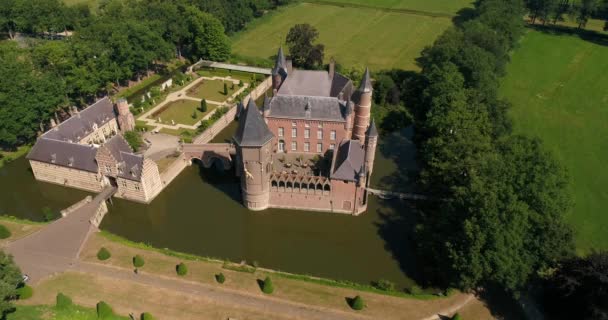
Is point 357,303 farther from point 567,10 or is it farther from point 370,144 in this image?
point 567,10

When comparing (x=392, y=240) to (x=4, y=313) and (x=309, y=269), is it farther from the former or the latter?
(x=4, y=313)

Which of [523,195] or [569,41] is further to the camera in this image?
[569,41]

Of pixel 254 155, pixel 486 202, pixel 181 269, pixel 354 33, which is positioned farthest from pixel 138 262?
pixel 354 33

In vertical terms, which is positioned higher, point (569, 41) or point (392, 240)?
point (569, 41)

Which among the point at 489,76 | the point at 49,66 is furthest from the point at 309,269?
the point at 49,66

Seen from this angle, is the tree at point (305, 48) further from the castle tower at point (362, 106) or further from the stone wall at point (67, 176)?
the stone wall at point (67, 176)

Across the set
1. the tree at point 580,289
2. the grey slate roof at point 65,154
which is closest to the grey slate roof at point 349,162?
the tree at point 580,289
